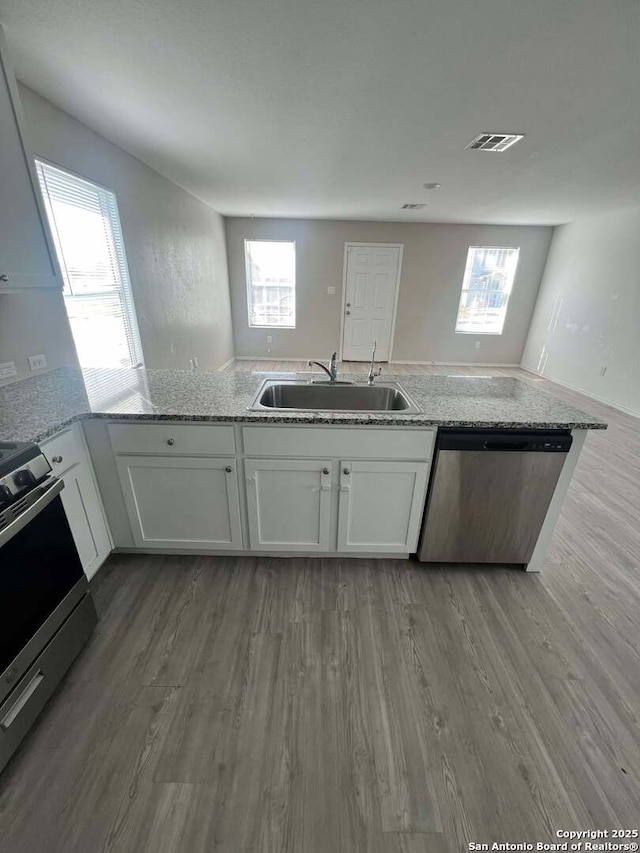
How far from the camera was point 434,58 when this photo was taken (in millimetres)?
1638

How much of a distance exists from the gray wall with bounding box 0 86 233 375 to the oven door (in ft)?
3.80

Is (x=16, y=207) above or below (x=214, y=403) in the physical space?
above

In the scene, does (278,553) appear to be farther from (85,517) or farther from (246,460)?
(85,517)

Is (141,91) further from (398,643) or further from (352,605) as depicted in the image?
(398,643)

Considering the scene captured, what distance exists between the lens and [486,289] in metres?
6.25

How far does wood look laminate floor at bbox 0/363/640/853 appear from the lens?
38.7 inches

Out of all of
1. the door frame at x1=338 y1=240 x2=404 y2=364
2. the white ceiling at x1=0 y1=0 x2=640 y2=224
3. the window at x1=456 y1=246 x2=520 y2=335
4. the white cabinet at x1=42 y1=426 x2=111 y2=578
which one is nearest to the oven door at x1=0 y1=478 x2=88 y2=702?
the white cabinet at x1=42 y1=426 x2=111 y2=578

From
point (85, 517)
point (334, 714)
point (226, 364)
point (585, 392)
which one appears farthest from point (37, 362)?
point (585, 392)

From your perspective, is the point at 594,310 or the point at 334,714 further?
the point at 594,310

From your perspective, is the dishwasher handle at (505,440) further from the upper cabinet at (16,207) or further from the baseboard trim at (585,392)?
the baseboard trim at (585,392)

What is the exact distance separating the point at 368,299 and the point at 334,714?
6.07m

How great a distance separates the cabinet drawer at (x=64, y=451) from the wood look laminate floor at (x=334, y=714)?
0.70m

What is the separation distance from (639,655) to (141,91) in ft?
12.6

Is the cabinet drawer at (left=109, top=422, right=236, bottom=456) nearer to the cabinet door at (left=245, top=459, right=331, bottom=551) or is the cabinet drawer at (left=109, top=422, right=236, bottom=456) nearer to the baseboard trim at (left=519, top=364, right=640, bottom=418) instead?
the cabinet door at (left=245, top=459, right=331, bottom=551)
